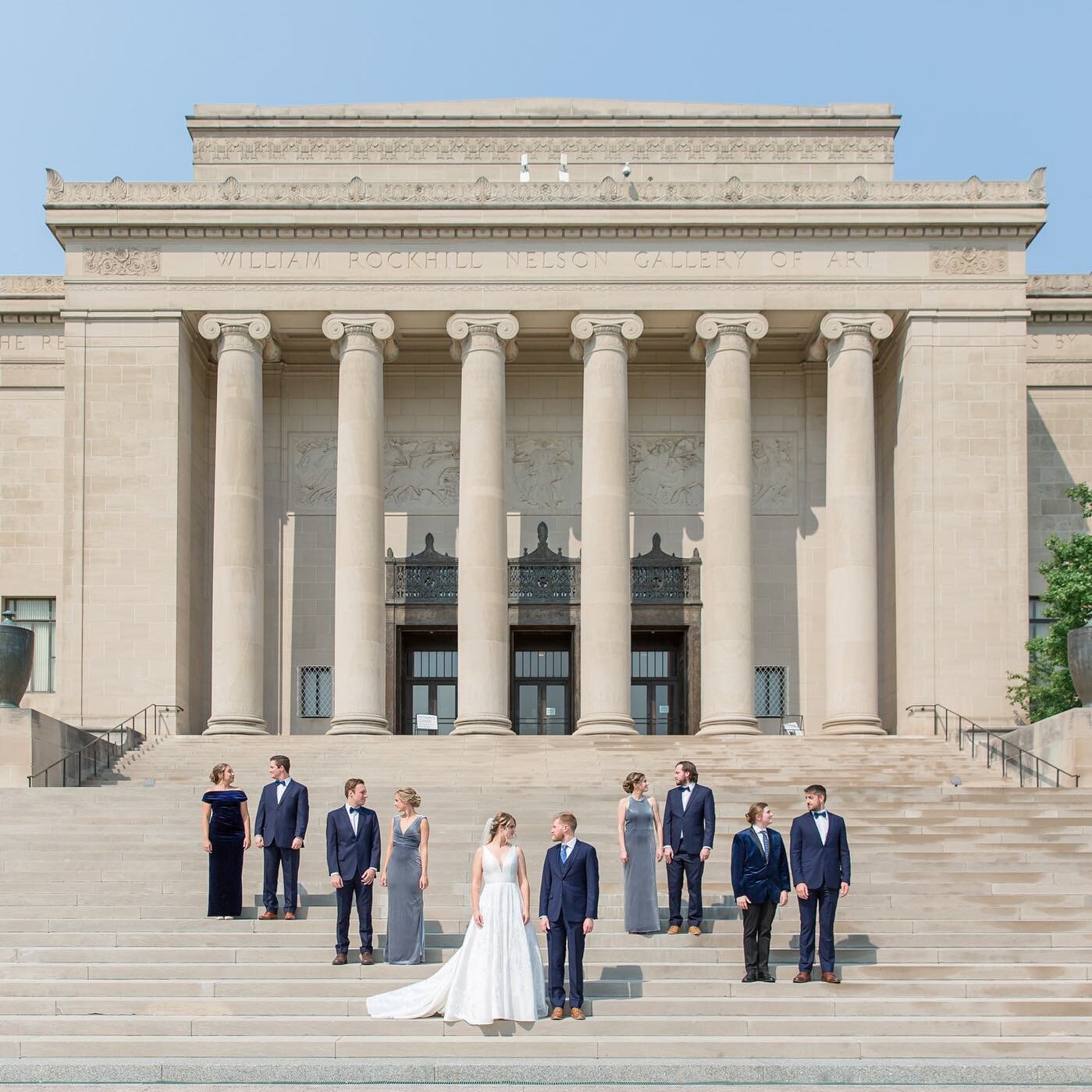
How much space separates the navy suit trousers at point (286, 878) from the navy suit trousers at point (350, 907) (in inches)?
67.3

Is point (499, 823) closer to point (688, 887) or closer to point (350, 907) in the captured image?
point (350, 907)

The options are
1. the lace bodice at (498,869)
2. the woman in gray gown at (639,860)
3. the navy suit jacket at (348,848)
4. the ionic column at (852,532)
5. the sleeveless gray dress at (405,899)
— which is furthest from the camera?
the ionic column at (852,532)

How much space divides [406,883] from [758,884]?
3.79 m

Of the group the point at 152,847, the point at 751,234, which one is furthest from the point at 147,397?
the point at 152,847

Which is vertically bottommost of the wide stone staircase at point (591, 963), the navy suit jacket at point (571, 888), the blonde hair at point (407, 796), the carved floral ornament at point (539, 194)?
the wide stone staircase at point (591, 963)

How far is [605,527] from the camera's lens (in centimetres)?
3972

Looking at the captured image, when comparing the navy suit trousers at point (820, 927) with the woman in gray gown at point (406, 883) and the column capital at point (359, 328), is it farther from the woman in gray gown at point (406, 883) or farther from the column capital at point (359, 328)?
the column capital at point (359, 328)

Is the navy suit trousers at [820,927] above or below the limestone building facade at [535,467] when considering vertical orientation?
below

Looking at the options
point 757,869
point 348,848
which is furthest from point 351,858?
point 757,869

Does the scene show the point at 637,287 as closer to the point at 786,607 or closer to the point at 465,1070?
the point at 786,607

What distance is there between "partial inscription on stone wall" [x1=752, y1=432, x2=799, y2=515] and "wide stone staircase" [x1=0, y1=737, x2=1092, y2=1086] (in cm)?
1469

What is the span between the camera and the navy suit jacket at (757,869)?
19.1 m

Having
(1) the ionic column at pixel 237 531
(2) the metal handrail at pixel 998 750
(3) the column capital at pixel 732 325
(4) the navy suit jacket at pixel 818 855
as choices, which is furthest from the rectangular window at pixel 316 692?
(4) the navy suit jacket at pixel 818 855

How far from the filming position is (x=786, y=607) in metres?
43.8
